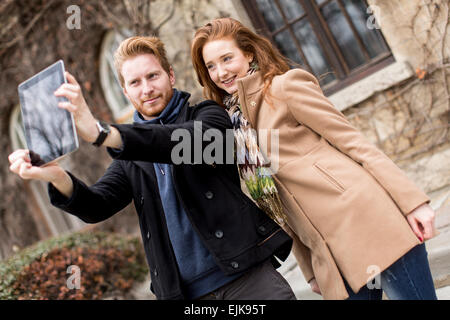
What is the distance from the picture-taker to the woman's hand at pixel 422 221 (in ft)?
5.13

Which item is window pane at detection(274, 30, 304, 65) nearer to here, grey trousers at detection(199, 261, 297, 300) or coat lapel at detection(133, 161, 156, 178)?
coat lapel at detection(133, 161, 156, 178)

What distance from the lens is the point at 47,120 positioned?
1.37m

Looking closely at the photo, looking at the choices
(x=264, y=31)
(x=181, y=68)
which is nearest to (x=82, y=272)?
(x=181, y=68)

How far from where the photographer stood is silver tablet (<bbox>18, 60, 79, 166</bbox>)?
1.32 metres

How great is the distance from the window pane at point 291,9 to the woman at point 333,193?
10.8ft

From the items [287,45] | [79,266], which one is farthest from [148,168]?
[287,45]

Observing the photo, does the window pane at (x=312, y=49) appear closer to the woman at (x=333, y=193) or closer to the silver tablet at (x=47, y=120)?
the woman at (x=333, y=193)

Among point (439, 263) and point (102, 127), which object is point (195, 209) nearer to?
point (102, 127)

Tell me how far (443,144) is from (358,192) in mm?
3109

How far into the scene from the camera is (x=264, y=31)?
5016 mm

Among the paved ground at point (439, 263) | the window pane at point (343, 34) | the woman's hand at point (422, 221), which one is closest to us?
the woman's hand at point (422, 221)

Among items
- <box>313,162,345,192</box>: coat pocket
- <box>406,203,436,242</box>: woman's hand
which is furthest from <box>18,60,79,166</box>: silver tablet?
<box>406,203,436,242</box>: woman's hand

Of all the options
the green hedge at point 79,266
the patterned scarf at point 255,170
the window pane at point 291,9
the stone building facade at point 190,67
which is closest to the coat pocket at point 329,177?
the patterned scarf at point 255,170

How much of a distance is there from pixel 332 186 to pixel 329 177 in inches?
1.5
